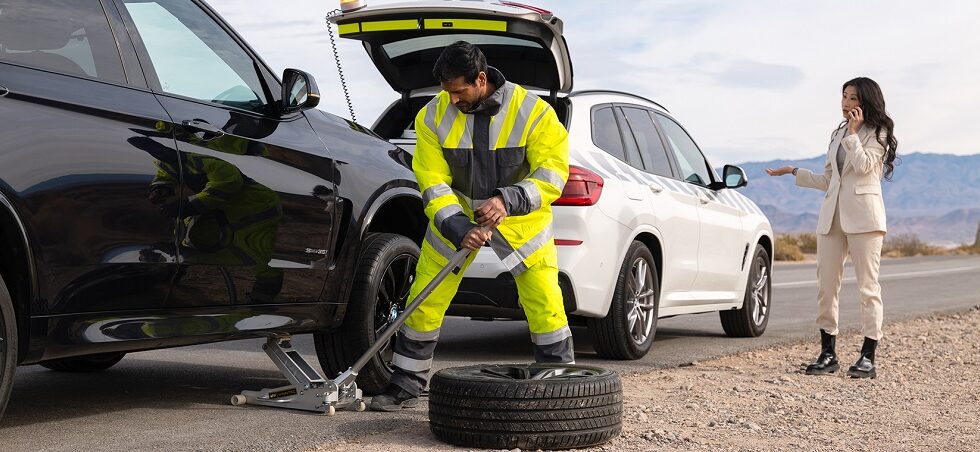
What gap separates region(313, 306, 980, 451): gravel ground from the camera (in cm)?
552

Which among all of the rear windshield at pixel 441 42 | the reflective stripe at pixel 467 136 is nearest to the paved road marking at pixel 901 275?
the rear windshield at pixel 441 42

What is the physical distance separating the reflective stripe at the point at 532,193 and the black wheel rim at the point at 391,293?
1077 millimetres

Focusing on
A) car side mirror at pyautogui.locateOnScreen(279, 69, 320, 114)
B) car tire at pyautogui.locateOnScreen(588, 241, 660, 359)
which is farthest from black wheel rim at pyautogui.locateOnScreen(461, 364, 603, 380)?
car tire at pyautogui.locateOnScreen(588, 241, 660, 359)

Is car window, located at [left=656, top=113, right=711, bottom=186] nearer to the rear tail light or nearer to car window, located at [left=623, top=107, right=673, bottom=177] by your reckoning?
car window, located at [left=623, top=107, right=673, bottom=177]

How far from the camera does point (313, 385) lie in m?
6.16

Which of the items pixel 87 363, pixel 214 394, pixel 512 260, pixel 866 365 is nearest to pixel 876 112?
pixel 866 365

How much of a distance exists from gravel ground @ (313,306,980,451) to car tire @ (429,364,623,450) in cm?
12

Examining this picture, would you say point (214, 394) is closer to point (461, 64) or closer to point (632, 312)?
point (461, 64)

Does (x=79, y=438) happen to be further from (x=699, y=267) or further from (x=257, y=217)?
(x=699, y=267)

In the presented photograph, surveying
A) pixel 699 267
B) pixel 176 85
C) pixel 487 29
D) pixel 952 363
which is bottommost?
pixel 952 363

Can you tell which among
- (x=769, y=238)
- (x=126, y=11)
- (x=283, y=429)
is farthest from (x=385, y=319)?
(x=769, y=238)

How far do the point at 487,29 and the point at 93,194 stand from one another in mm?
3324

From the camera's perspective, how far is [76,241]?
4688 mm

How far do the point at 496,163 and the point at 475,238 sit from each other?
0.42 metres
